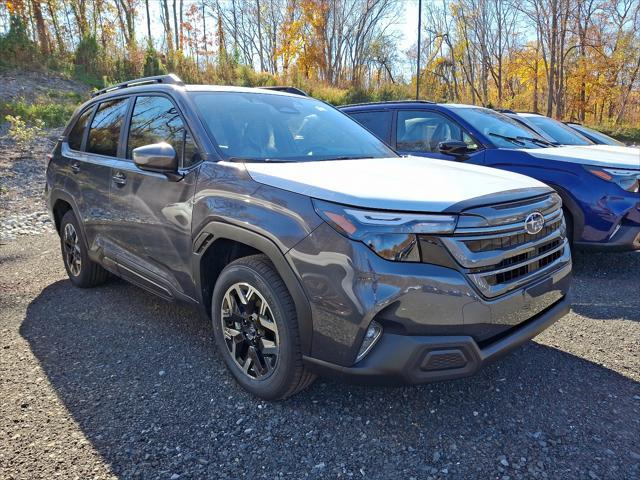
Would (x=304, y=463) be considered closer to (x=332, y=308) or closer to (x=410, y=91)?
(x=332, y=308)

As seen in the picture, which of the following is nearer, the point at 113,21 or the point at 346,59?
the point at 113,21

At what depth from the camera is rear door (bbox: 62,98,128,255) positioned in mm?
3600

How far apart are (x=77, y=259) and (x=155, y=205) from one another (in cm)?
177

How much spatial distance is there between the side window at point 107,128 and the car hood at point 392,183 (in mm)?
1652

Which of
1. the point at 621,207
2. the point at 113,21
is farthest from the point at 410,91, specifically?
the point at 621,207

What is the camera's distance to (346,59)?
3847 cm

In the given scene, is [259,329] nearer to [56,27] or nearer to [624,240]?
[624,240]

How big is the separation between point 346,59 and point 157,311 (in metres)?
38.1

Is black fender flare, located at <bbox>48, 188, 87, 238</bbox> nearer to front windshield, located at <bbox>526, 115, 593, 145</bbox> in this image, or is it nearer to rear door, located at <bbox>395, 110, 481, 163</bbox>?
rear door, located at <bbox>395, 110, 481, 163</bbox>

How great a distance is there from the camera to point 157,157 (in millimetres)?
2676

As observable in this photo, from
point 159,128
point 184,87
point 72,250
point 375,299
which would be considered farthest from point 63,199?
point 375,299

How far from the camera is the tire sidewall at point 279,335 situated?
2250 millimetres

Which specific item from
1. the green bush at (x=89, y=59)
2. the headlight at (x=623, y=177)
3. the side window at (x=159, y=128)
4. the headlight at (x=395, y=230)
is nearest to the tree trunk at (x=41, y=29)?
the green bush at (x=89, y=59)

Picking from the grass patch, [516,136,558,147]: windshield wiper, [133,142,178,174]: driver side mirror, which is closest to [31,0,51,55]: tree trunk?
[516,136,558,147]: windshield wiper
